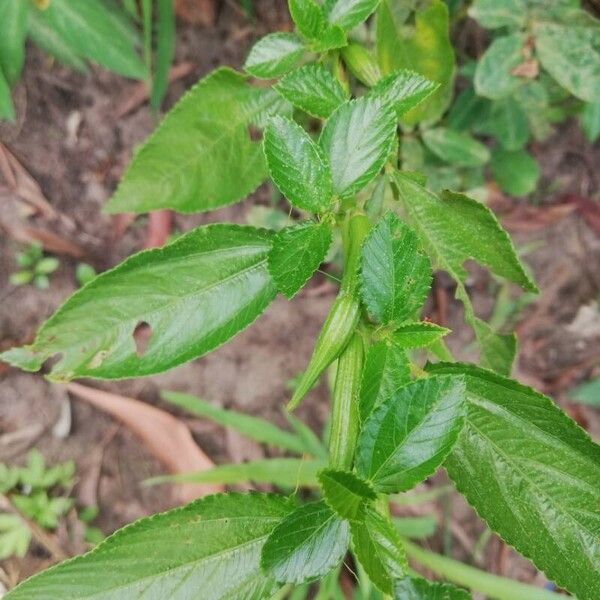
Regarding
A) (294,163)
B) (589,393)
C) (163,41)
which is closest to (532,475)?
(294,163)

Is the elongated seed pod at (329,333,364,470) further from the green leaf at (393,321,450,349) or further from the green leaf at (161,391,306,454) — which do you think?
the green leaf at (161,391,306,454)

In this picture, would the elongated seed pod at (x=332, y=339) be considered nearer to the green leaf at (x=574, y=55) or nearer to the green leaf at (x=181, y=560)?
the green leaf at (x=181, y=560)

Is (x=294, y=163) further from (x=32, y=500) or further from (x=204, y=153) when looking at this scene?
(x=32, y=500)

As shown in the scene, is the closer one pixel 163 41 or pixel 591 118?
pixel 163 41

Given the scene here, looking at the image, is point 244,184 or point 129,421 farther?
point 129,421

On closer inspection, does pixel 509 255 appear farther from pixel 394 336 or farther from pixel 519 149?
pixel 519 149

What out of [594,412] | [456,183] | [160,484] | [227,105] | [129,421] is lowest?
[594,412]

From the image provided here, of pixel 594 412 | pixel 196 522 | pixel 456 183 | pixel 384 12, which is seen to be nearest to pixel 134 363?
pixel 196 522
